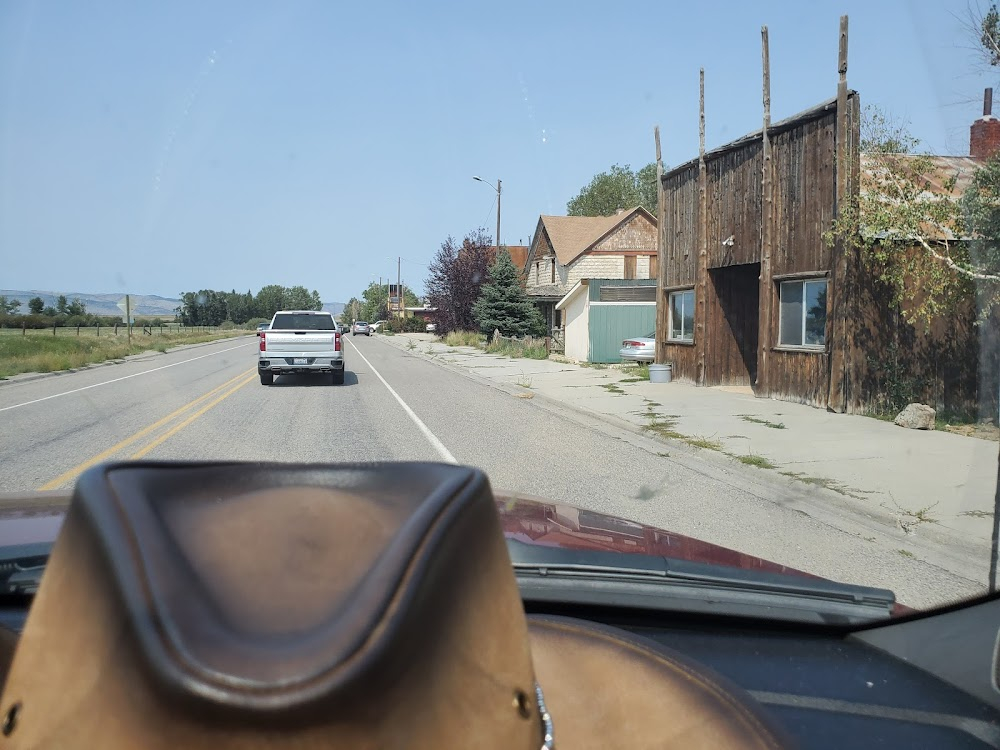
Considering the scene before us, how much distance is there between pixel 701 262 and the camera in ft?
64.4

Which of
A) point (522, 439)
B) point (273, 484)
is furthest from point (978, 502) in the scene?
point (273, 484)

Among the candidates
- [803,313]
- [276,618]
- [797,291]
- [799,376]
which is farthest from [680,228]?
[276,618]

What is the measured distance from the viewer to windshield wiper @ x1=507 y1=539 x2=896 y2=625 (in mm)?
2492

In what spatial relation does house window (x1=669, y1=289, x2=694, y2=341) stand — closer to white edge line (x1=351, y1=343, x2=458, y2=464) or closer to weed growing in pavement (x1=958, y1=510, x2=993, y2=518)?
white edge line (x1=351, y1=343, x2=458, y2=464)

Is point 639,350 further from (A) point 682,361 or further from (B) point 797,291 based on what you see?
(B) point 797,291

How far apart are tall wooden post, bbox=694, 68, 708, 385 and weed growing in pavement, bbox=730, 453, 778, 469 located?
32.3 ft

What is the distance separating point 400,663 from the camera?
90cm

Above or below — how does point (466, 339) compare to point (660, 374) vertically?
above

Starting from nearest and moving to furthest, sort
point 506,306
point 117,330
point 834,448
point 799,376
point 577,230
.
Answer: point 834,448, point 799,376, point 506,306, point 577,230, point 117,330

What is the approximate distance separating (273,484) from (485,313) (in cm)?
4426

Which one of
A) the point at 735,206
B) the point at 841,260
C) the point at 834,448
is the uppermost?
the point at 735,206

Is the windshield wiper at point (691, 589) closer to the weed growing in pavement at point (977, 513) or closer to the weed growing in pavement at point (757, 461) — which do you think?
the weed growing in pavement at point (977, 513)

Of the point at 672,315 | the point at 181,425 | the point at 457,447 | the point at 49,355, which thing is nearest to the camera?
the point at 457,447

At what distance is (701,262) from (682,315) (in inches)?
82.0
